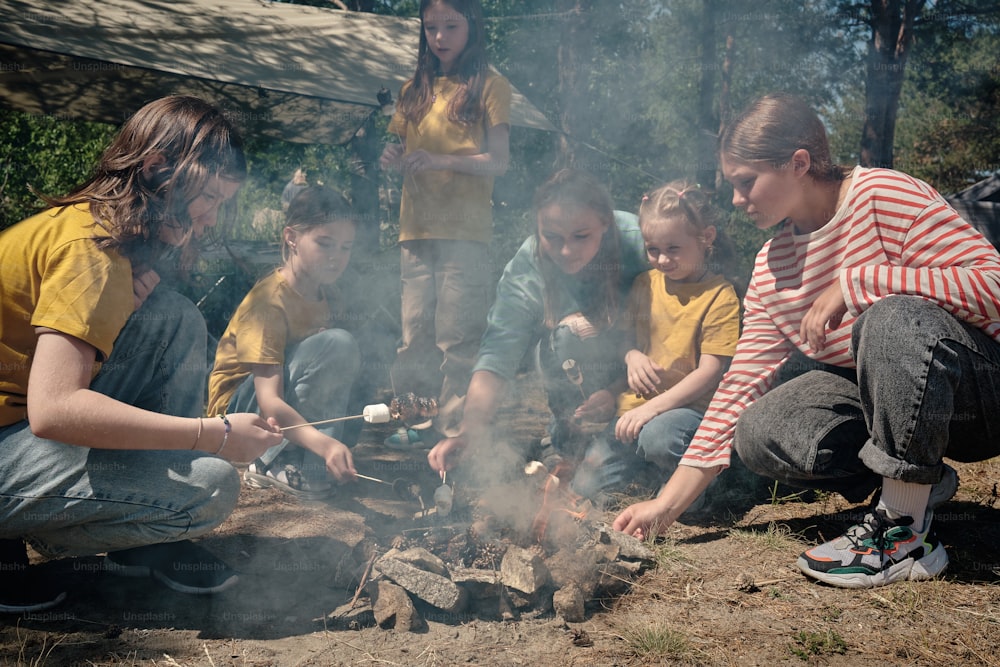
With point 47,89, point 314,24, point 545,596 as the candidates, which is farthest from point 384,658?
point 314,24

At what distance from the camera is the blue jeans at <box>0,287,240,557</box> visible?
74.0 inches

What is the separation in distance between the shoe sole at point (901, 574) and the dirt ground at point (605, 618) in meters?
0.03

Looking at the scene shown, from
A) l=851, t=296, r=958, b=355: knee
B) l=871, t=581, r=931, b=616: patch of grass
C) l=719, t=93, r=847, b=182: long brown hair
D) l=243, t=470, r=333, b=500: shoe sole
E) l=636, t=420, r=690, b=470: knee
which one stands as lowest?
l=243, t=470, r=333, b=500: shoe sole

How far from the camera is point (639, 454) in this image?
291cm

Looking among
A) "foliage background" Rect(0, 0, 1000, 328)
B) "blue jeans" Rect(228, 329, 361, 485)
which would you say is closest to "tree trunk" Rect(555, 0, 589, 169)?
"foliage background" Rect(0, 0, 1000, 328)

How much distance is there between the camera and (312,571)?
2354 millimetres

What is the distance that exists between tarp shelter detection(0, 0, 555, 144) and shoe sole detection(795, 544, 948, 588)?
187 inches

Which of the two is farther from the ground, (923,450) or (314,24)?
(314,24)

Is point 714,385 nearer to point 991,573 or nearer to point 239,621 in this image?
point 991,573

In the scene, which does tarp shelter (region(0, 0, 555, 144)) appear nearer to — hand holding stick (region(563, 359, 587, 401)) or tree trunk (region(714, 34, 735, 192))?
hand holding stick (region(563, 359, 587, 401))

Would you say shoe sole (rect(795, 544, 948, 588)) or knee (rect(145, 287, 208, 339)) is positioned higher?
knee (rect(145, 287, 208, 339))

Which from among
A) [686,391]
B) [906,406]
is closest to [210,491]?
[686,391]

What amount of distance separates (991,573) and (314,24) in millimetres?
6089

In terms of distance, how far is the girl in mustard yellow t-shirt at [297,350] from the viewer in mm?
2939
